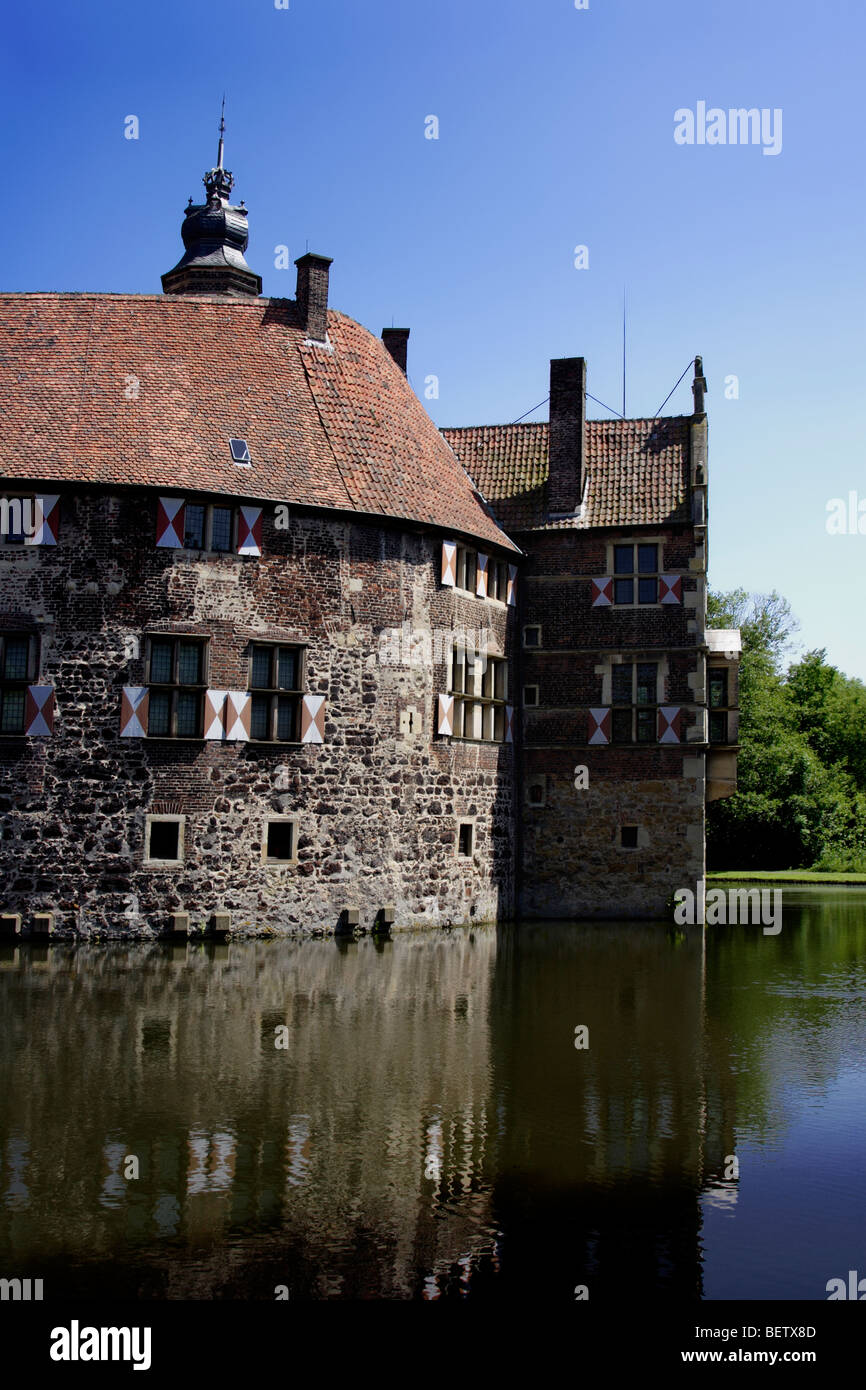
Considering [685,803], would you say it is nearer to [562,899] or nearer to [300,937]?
[562,899]

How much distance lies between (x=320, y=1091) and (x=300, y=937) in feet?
40.2

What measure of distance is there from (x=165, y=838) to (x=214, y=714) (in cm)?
225

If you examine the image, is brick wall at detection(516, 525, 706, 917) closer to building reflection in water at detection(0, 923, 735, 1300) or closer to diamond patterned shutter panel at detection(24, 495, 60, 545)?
diamond patterned shutter panel at detection(24, 495, 60, 545)

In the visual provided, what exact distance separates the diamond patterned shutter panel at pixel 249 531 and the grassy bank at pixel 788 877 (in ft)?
91.3

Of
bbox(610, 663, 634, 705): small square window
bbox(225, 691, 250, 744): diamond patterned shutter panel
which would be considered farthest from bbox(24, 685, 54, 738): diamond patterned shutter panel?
bbox(610, 663, 634, 705): small square window

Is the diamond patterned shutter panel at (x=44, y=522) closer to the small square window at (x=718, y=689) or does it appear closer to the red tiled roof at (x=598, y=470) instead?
the red tiled roof at (x=598, y=470)

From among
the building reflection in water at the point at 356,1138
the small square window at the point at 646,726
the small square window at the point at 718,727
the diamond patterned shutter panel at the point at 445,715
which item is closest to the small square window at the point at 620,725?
the small square window at the point at 646,726

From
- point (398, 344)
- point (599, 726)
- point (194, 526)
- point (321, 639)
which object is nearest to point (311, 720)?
point (321, 639)

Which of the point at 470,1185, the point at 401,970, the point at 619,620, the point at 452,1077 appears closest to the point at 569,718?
the point at 619,620

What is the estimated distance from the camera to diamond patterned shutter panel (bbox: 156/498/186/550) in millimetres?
22625

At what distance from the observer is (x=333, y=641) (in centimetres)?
2409

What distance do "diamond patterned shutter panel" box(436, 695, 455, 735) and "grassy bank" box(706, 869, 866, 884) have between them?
76.0ft
